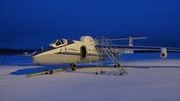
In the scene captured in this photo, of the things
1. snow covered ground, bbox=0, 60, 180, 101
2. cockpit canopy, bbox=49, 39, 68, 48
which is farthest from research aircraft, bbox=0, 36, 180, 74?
snow covered ground, bbox=0, 60, 180, 101

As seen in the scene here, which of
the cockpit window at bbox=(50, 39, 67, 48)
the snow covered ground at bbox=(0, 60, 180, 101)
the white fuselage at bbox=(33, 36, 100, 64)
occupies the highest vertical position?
the cockpit window at bbox=(50, 39, 67, 48)

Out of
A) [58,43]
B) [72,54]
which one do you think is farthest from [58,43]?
[72,54]

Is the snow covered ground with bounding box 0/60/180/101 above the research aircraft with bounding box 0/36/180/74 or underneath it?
underneath

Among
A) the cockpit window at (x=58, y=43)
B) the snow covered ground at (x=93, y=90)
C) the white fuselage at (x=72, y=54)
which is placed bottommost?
the snow covered ground at (x=93, y=90)

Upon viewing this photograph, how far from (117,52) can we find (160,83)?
991 centimetres

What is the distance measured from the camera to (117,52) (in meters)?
27.1

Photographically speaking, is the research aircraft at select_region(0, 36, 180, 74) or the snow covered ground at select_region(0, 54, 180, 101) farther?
the research aircraft at select_region(0, 36, 180, 74)

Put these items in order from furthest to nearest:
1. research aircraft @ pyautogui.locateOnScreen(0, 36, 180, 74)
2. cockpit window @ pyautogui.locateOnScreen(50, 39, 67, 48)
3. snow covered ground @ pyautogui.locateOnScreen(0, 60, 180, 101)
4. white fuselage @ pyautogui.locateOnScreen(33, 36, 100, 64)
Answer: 1. cockpit window @ pyautogui.locateOnScreen(50, 39, 67, 48)
2. research aircraft @ pyautogui.locateOnScreen(0, 36, 180, 74)
3. white fuselage @ pyautogui.locateOnScreen(33, 36, 100, 64)
4. snow covered ground @ pyautogui.locateOnScreen(0, 60, 180, 101)

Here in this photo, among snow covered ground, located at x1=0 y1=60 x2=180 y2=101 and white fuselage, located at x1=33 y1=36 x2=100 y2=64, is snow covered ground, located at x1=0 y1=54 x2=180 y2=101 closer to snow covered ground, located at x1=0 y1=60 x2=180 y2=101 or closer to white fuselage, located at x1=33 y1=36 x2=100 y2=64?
snow covered ground, located at x1=0 y1=60 x2=180 y2=101

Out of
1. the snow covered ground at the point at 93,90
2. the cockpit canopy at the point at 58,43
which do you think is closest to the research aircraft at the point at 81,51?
the cockpit canopy at the point at 58,43

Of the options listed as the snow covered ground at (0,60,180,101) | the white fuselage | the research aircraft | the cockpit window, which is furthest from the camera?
the cockpit window

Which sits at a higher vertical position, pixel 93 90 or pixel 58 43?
pixel 58 43

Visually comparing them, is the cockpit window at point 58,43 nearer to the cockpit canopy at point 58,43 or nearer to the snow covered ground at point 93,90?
the cockpit canopy at point 58,43

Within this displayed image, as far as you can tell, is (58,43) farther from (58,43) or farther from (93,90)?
(93,90)
